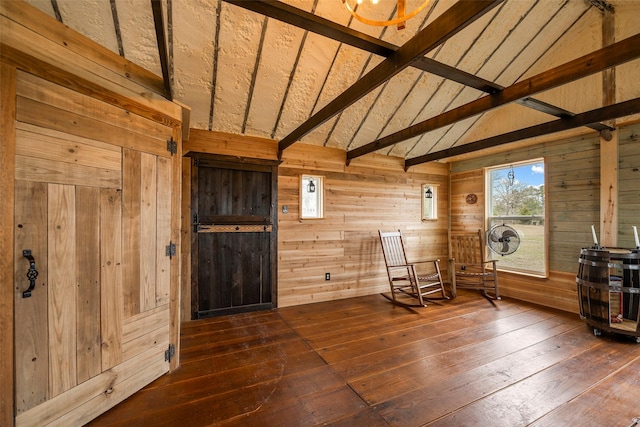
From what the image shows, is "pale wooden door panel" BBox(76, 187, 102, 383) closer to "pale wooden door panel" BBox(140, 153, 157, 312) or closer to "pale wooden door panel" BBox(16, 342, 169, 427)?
"pale wooden door panel" BBox(16, 342, 169, 427)

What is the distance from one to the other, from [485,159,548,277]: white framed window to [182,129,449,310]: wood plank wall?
38.7 inches

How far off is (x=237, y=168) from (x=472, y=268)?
4241 mm

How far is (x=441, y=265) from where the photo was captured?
514 cm

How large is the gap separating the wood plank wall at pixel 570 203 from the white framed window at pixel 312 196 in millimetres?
3078

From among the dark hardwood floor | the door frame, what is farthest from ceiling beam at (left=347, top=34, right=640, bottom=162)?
the dark hardwood floor

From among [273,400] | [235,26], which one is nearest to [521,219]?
[273,400]

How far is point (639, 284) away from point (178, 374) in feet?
14.4

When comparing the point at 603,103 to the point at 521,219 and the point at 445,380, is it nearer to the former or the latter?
→ the point at 521,219

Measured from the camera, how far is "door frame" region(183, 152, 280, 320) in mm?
3266

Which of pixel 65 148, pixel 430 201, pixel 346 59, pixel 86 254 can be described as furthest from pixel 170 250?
pixel 430 201

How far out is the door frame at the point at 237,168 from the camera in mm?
3266

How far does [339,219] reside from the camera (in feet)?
13.7

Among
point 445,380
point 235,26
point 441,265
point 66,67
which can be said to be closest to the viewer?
point 66,67

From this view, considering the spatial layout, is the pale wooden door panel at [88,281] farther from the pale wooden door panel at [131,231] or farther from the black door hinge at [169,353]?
the black door hinge at [169,353]
